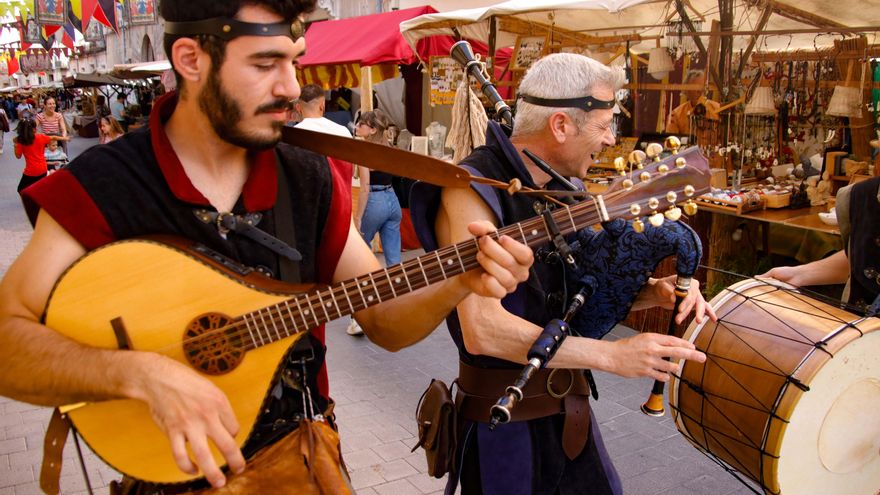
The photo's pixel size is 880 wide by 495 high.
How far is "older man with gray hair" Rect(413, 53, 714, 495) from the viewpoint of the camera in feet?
6.82

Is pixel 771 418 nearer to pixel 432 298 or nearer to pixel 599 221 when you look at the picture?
pixel 599 221

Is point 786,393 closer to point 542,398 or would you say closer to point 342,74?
point 542,398

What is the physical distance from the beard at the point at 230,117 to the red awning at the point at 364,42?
313 inches

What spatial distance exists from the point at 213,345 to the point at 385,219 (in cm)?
507

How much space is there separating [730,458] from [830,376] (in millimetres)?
426

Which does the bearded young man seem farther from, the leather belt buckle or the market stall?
the market stall

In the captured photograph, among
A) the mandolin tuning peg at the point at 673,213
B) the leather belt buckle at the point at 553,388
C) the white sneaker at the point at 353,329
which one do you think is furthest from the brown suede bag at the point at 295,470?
the white sneaker at the point at 353,329

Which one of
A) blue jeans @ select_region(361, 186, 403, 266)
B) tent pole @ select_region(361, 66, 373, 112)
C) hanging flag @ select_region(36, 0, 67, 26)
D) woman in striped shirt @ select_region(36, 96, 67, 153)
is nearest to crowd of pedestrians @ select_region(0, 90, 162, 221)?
woman in striped shirt @ select_region(36, 96, 67, 153)

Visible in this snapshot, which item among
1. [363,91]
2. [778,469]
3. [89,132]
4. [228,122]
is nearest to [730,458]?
[778,469]

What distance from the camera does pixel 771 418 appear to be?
2076mm

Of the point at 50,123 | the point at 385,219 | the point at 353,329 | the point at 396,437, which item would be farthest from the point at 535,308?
the point at 50,123

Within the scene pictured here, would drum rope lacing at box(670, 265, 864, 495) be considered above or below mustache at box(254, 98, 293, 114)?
below

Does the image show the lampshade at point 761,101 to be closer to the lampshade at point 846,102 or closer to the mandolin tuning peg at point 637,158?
the lampshade at point 846,102

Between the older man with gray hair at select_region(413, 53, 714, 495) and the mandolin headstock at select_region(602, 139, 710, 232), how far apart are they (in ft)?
1.44
